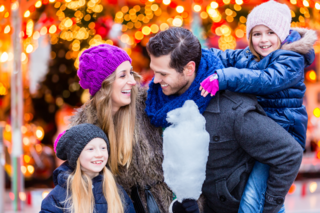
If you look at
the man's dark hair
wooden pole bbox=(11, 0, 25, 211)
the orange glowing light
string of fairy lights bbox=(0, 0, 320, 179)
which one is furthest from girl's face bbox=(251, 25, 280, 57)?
the orange glowing light

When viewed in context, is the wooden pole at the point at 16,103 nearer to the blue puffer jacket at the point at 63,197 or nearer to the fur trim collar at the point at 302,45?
the blue puffer jacket at the point at 63,197

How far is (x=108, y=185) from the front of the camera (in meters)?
1.79

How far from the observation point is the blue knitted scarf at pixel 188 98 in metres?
1.76

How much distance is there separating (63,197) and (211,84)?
98 centimetres

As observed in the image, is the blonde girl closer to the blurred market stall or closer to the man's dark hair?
the man's dark hair

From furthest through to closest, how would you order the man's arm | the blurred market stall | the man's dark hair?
the blurred market stall → the man's dark hair → the man's arm

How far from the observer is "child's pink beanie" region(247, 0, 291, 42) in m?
1.88

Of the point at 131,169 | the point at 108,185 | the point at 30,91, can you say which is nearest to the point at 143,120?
the point at 131,169

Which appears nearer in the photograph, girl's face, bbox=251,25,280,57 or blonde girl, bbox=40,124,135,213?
blonde girl, bbox=40,124,135,213

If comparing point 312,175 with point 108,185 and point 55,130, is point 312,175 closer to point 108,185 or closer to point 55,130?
point 55,130

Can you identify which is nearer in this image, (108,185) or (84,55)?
(108,185)

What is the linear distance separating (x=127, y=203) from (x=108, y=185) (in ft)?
0.56

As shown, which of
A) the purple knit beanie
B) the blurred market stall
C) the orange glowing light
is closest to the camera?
the purple knit beanie

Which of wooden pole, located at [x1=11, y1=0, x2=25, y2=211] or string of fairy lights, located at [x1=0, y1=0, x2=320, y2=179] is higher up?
string of fairy lights, located at [x1=0, y1=0, x2=320, y2=179]
